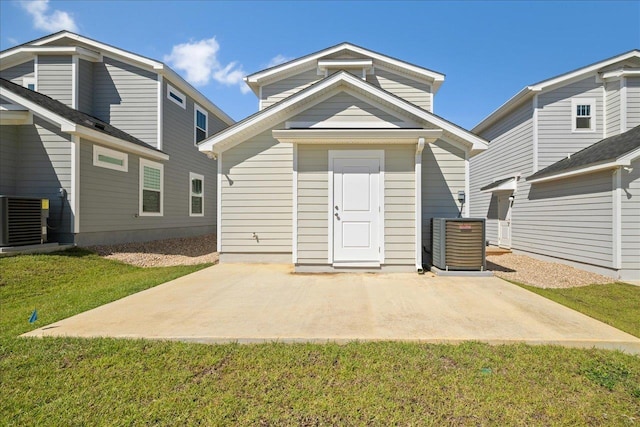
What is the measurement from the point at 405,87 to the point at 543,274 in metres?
7.09

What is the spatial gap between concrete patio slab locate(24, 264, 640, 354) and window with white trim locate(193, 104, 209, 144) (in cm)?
1042

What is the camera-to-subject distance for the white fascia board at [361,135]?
5.84m

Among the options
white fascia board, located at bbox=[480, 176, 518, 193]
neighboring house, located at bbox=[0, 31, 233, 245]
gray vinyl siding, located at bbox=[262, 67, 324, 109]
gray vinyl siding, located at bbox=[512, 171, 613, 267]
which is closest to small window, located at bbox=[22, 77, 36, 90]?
neighboring house, located at bbox=[0, 31, 233, 245]

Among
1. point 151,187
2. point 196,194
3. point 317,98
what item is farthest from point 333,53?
point 196,194

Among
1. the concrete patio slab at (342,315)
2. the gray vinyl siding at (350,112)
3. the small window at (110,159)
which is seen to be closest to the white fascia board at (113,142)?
the small window at (110,159)

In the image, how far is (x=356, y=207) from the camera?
6.17 meters

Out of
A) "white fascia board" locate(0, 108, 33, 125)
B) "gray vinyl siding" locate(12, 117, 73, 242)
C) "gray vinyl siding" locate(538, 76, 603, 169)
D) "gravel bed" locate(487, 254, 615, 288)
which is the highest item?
"gray vinyl siding" locate(538, 76, 603, 169)

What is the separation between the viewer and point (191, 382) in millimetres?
2297

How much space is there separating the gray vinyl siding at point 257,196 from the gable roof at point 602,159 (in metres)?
7.83

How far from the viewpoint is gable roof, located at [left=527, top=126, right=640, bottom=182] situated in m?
6.94

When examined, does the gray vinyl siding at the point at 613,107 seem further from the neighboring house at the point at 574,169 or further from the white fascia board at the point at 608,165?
the white fascia board at the point at 608,165

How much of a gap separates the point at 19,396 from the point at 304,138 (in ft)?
17.0

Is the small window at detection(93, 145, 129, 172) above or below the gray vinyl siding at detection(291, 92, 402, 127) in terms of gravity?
below

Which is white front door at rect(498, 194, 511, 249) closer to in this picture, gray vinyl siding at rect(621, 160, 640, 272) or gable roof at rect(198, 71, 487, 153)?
gray vinyl siding at rect(621, 160, 640, 272)
